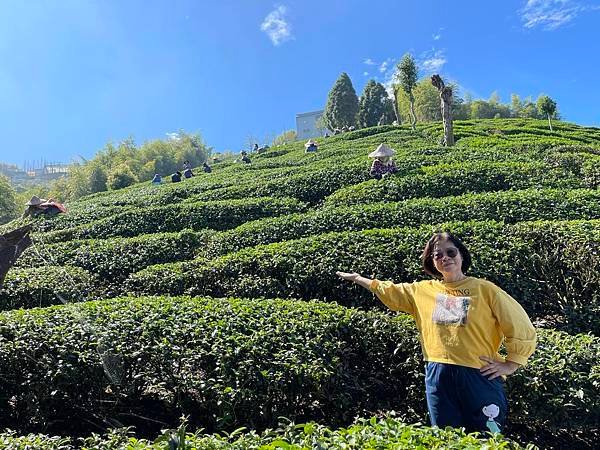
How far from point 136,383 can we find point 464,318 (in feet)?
8.98

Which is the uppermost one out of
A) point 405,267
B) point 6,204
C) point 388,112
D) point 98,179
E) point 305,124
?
point 305,124

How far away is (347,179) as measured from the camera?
12.1 metres

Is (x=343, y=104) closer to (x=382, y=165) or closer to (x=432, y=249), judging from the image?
(x=382, y=165)

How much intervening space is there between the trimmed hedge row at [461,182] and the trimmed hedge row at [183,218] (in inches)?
55.4

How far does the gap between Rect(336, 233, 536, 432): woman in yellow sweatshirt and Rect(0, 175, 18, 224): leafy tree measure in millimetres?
43632

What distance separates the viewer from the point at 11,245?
330 cm

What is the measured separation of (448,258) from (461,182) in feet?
24.1

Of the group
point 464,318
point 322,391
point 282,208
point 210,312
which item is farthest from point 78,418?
point 282,208

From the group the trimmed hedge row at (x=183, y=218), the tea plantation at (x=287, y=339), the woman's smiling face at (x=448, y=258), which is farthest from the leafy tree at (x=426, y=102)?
the woman's smiling face at (x=448, y=258)

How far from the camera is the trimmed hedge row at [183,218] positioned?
9.93m

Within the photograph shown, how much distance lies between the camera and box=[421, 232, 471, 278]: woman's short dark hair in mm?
2993

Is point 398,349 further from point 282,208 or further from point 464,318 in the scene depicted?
point 282,208

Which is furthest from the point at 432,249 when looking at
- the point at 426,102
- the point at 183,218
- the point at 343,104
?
the point at 426,102

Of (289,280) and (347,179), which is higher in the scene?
(347,179)
